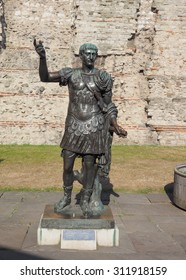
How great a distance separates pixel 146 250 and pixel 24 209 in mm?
2499

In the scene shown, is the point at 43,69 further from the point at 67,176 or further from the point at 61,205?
the point at 61,205

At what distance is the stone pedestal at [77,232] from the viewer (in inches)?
171

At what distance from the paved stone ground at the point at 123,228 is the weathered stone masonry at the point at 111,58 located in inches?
293

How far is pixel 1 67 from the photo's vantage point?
14.4m

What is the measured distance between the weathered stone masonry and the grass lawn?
1.34 meters

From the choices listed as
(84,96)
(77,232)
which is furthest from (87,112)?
(77,232)

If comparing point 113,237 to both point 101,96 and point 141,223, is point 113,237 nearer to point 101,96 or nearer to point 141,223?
point 141,223

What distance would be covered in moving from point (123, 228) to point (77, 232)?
109cm

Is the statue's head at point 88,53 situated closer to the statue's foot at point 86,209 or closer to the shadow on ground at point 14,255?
the statue's foot at point 86,209

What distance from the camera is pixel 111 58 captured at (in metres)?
14.8

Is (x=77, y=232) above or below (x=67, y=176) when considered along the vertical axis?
below

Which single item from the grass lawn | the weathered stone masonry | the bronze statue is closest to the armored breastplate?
the bronze statue

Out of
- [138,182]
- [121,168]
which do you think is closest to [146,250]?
[138,182]

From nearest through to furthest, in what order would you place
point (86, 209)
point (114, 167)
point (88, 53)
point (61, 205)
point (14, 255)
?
point (14, 255) → point (88, 53) → point (86, 209) → point (61, 205) → point (114, 167)
